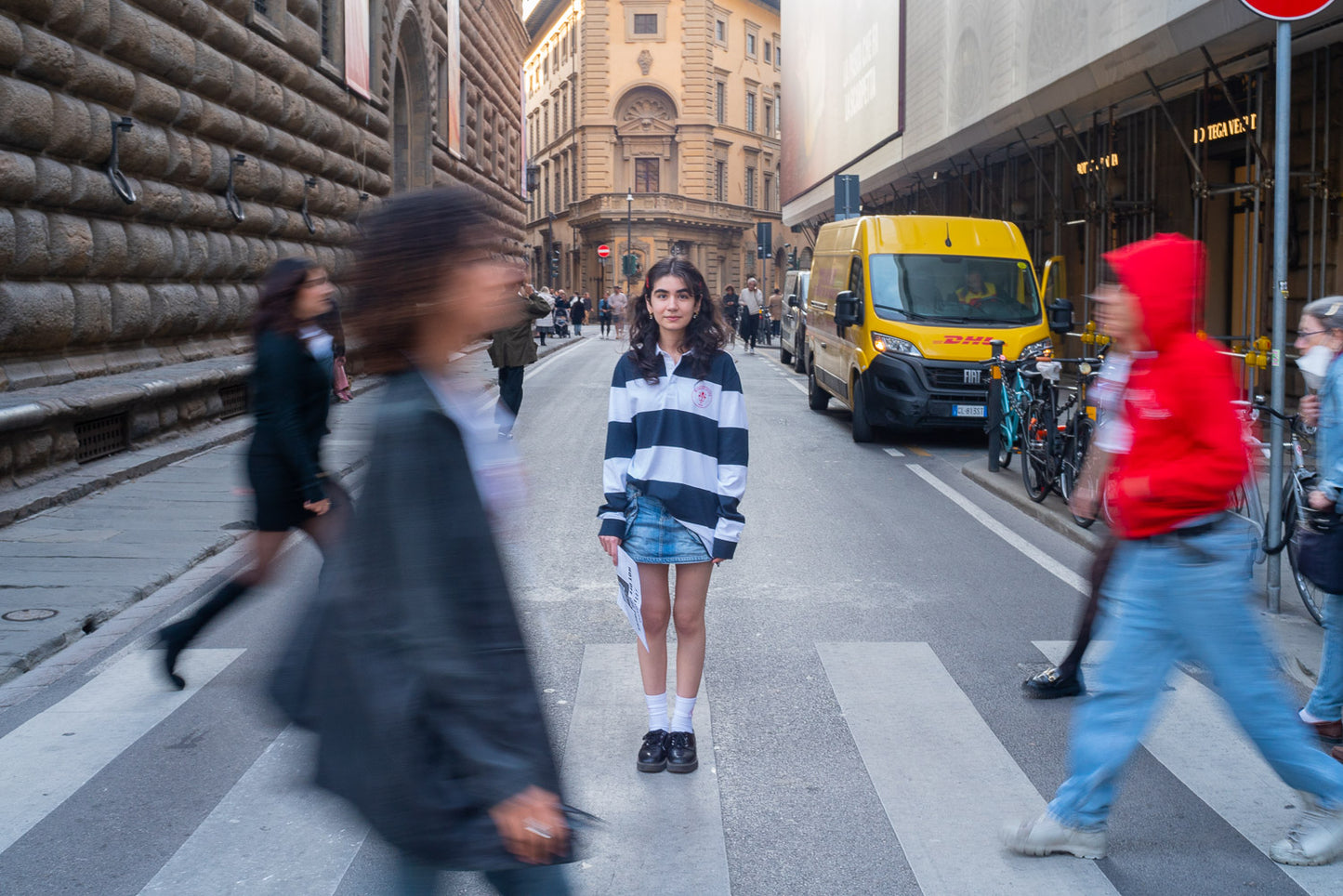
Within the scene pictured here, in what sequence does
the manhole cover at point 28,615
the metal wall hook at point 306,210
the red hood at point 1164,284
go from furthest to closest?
the metal wall hook at point 306,210 → the manhole cover at point 28,615 → the red hood at point 1164,284

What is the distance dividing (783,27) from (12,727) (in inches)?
1924

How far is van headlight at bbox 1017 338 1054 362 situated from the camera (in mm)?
12852

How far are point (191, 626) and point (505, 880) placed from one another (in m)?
3.58

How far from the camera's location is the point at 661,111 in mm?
69188

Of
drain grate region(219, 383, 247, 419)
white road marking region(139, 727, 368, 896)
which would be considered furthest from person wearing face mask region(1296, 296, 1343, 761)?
drain grate region(219, 383, 247, 419)

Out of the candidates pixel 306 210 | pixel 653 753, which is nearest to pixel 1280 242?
pixel 653 753

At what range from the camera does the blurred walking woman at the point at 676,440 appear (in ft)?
14.1

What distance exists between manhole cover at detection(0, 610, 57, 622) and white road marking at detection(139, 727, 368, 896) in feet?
8.26

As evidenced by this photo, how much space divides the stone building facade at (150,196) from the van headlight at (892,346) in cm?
427

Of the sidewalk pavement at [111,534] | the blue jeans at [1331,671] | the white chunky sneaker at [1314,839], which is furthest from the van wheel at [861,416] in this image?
the white chunky sneaker at [1314,839]

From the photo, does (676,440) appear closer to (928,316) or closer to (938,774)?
(938,774)

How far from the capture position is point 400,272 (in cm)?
223

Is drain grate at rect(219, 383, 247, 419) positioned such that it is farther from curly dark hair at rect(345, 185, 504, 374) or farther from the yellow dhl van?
curly dark hair at rect(345, 185, 504, 374)

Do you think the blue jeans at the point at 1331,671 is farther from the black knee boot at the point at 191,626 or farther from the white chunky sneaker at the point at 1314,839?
Answer: the black knee boot at the point at 191,626
